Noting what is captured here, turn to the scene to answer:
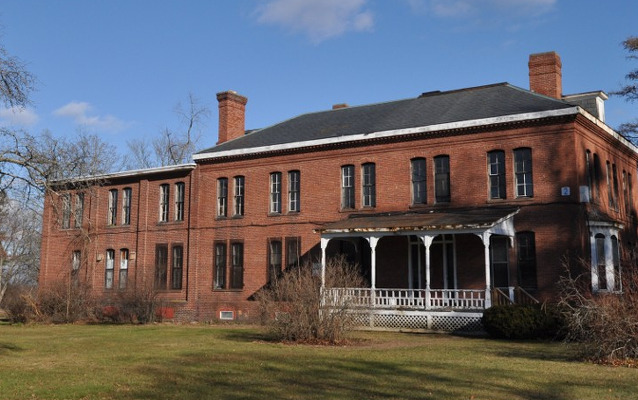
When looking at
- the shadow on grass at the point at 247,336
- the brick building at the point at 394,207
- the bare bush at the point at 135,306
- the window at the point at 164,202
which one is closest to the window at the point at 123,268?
the brick building at the point at 394,207

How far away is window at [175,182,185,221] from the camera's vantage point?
33.3 m

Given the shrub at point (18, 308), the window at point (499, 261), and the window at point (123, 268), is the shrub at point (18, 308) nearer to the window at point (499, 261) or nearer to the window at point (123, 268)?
the window at point (123, 268)

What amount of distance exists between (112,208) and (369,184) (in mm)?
14978

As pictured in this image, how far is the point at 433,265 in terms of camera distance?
1032 inches

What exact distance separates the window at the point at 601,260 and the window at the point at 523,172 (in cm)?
295

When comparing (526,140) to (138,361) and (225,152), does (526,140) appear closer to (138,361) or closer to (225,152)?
(225,152)

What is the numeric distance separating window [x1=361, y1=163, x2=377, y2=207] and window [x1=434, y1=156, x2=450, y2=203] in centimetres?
276

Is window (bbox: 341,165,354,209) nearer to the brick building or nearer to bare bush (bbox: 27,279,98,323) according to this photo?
the brick building

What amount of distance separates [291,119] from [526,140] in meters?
13.5

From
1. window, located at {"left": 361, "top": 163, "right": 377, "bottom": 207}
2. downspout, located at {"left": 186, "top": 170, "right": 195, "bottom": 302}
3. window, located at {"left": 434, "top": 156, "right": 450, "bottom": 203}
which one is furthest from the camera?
downspout, located at {"left": 186, "top": 170, "right": 195, "bottom": 302}

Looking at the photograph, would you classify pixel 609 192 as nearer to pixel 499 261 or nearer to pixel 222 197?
pixel 499 261

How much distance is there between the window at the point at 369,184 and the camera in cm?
2822

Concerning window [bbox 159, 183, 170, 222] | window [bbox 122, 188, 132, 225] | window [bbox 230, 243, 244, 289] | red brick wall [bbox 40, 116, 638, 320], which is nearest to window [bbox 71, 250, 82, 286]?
red brick wall [bbox 40, 116, 638, 320]

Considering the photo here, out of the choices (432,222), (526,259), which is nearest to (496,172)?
(526,259)
